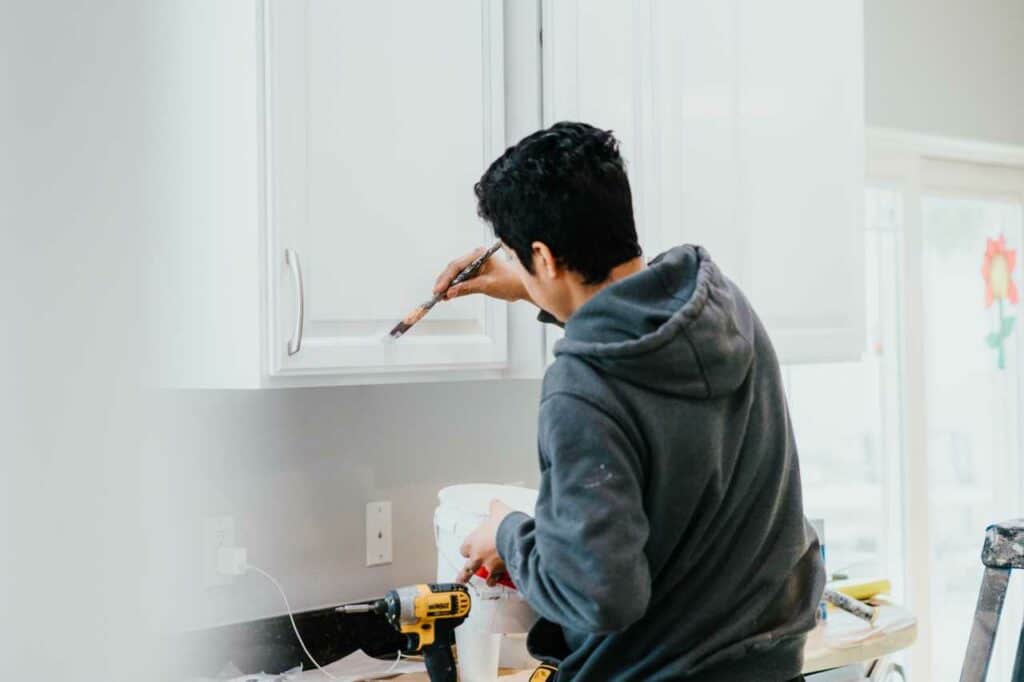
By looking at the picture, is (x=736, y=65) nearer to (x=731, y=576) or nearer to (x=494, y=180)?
(x=494, y=180)

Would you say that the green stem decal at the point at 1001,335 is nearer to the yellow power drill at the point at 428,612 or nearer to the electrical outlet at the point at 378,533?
the electrical outlet at the point at 378,533

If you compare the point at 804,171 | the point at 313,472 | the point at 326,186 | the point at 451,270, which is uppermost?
the point at 804,171

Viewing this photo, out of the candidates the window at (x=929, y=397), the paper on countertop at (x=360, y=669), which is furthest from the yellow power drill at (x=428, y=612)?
the window at (x=929, y=397)

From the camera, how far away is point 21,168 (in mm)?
1346

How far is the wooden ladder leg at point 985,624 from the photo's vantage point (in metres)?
1.40

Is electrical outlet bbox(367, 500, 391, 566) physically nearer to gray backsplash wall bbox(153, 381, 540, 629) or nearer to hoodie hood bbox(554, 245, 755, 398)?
gray backsplash wall bbox(153, 381, 540, 629)

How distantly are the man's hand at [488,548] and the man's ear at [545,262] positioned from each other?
0.32 m

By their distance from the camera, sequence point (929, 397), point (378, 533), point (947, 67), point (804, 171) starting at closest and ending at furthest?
point (378, 533)
point (804, 171)
point (947, 67)
point (929, 397)

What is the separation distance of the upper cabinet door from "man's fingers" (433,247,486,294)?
0.5 inches

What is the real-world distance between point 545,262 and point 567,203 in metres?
0.08

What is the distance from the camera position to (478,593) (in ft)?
5.08

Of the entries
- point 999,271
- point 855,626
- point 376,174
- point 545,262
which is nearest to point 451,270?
point 376,174

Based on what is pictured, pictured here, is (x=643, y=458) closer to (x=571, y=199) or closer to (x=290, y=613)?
(x=571, y=199)

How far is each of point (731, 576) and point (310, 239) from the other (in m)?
0.70
